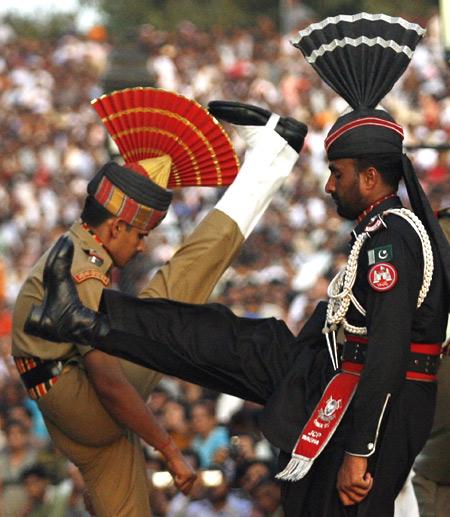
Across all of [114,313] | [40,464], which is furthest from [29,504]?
[114,313]

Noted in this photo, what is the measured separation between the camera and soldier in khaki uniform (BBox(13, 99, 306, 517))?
5117 millimetres

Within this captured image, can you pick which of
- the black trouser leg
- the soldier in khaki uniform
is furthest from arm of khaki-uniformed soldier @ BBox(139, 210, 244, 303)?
the black trouser leg

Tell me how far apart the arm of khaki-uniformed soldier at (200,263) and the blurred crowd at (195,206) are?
159cm

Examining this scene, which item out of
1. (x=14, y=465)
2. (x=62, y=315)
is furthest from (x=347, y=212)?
(x=14, y=465)

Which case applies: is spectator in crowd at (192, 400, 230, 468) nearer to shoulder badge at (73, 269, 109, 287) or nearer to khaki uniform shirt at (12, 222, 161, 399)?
khaki uniform shirt at (12, 222, 161, 399)

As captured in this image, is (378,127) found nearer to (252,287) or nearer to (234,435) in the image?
(234,435)

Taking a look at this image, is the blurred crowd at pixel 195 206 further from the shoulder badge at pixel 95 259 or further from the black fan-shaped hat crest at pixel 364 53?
the black fan-shaped hat crest at pixel 364 53

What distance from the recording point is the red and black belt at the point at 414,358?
4344 millimetres

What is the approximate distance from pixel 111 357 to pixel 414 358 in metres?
1.24

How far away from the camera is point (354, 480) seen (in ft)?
13.7

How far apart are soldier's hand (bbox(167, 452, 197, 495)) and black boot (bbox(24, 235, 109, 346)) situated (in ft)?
2.36

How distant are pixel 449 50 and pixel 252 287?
4360 mm

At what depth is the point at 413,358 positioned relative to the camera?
171 inches

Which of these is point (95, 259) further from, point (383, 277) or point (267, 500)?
point (267, 500)
